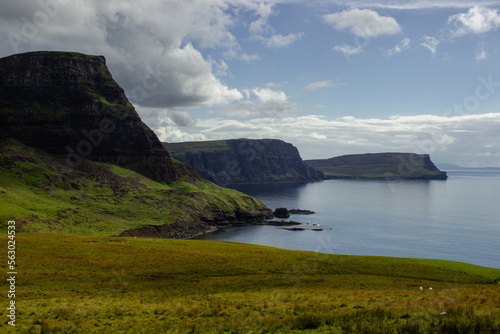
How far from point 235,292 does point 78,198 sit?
140389mm

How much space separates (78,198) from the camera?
512ft

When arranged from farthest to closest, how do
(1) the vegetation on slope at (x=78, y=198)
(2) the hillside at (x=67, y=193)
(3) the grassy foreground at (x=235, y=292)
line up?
(2) the hillside at (x=67, y=193) → (1) the vegetation on slope at (x=78, y=198) → (3) the grassy foreground at (x=235, y=292)

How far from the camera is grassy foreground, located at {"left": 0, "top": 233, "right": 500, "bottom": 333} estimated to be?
22.5 metres

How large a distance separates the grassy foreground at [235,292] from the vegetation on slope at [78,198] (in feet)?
196

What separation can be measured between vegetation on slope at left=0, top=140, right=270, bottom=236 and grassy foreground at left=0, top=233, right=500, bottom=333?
59863mm

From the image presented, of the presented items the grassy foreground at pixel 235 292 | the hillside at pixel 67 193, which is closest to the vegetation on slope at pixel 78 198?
the hillside at pixel 67 193

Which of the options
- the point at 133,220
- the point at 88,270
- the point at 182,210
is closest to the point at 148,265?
the point at 88,270

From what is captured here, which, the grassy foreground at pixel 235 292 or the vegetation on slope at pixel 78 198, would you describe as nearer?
the grassy foreground at pixel 235 292

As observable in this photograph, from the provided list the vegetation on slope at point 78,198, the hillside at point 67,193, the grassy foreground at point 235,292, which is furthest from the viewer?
the hillside at point 67,193

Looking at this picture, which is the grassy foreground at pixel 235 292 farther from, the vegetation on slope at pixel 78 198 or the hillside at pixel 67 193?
the hillside at pixel 67 193

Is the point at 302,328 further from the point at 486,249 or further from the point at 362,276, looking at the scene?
the point at 486,249

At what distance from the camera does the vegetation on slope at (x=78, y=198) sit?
12294 centimetres

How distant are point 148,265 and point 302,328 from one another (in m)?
35.8

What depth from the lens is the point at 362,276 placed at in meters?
52.2
